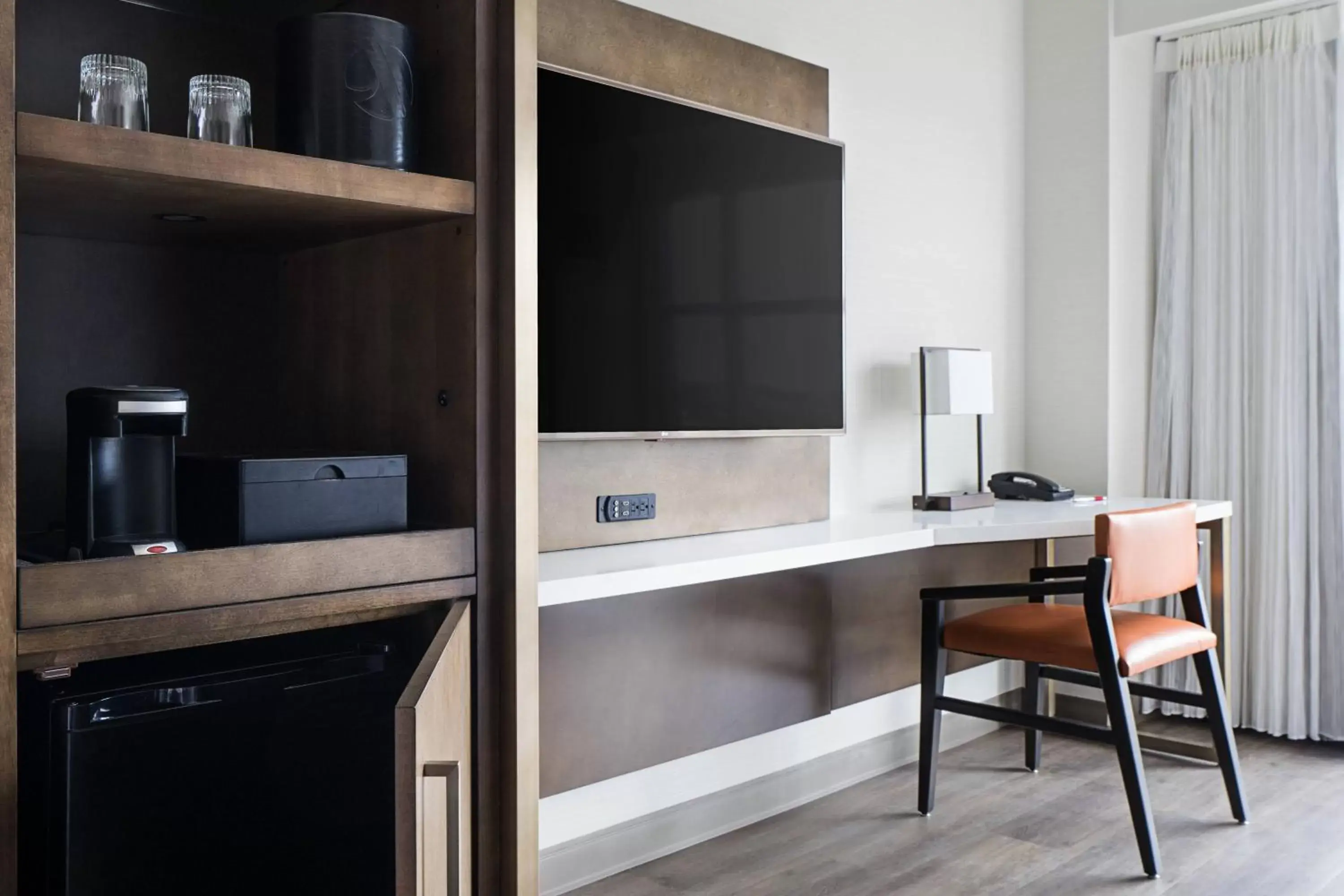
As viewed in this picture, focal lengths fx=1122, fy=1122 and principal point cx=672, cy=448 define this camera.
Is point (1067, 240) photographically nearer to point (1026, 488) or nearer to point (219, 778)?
point (1026, 488)

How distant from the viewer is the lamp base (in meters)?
3.09

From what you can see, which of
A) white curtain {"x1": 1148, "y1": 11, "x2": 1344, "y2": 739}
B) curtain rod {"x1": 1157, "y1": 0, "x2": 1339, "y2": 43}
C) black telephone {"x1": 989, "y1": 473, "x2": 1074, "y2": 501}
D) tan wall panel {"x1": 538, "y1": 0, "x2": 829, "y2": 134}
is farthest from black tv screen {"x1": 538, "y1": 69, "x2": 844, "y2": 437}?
curtain rod {"x1": 1157, "y1": 0, "x2": 1339, "y2": 43}

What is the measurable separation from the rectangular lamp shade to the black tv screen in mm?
392

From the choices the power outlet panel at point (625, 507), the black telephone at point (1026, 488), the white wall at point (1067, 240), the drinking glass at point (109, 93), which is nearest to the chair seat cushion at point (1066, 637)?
the black telephone at point (1026, 488)

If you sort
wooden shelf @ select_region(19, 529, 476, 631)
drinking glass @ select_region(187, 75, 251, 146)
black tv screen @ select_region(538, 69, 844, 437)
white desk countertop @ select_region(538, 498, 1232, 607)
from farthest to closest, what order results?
black tv screen @ select_region(538, 69, 844, 437)
white desk countertop @ select_region(538, 498, 1232, 607)
drinking glass @ select_region(187, 75, 251, 146)
wooden shelf @ select_region(19, 529, 476, 631)

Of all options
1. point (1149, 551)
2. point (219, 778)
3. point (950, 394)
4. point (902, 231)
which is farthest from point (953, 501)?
point (219, 778)

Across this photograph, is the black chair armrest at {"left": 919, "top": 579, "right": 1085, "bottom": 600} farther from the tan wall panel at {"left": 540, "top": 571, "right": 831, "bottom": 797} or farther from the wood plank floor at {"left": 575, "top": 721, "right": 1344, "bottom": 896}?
the wood plank floor at {"left": 575, "top": 721, "right": 1344, "bottom": 896}

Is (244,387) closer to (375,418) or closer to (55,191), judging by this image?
(375,418)

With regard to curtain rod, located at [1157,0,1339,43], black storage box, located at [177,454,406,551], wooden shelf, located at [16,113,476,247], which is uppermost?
curtain rod, located at [1157,0,1339,43]

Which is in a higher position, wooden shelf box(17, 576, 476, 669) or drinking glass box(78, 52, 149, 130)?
drinking glass box(78, 52, 149, 130)

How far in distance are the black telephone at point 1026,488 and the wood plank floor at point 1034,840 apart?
0.77 meters

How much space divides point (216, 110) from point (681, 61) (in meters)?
1.40

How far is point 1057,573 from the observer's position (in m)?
2.97

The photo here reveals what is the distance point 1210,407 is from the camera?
360cm
